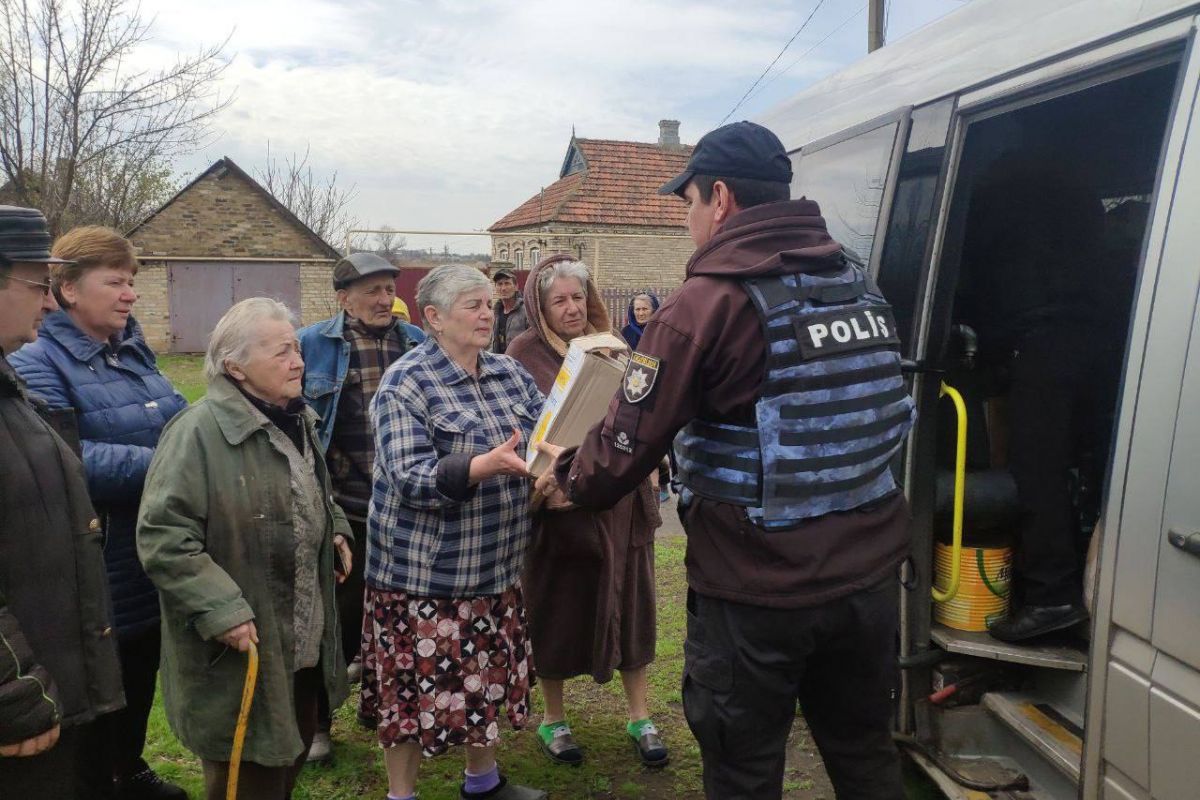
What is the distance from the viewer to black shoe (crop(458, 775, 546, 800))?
3148mm

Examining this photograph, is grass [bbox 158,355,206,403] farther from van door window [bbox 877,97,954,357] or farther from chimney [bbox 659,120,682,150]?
chimney [bbox 659,120,682,150]

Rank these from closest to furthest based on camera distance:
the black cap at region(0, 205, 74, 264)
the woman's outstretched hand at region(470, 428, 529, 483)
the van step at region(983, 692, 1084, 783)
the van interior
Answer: the black cap at region(0, 205, 74, 264), the van step at region(983, 692, 1084, 783), the woman's outstretched hand at region(470, 428, 529, 483), the van interior

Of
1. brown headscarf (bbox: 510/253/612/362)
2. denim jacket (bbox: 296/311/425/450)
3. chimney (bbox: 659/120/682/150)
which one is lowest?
denim jacket (bbox: 296/311/425/450)

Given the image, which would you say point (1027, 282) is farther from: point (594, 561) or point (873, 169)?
point (594, 561)

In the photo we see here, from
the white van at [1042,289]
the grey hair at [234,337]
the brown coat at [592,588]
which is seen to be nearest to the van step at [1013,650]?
the white van at [1042,289]

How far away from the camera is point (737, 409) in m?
2.09

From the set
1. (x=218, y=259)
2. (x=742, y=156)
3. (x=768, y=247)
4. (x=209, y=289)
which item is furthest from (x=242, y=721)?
(x=218, y=259)

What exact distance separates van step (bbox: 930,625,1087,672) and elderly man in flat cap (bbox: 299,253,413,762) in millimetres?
2306

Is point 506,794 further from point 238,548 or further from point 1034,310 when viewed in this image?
point 1034,310

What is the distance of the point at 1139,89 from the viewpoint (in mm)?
3176

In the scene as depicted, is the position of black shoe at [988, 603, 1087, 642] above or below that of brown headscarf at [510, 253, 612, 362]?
below

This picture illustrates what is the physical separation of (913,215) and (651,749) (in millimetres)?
2283

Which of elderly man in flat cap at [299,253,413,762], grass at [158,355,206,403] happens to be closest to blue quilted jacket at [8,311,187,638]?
elderly man in flat cap at [299,253,413,762]

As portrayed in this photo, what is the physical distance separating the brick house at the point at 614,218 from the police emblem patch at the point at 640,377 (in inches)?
642
